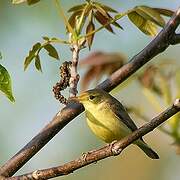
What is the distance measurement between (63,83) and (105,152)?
52cm

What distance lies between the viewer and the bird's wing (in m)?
3.27

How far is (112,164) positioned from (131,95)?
2.04 feet

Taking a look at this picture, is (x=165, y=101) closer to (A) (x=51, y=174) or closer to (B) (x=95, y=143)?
(A) (x=51, y=174)

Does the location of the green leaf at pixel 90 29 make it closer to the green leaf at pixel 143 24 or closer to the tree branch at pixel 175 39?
the green leaf at pixel 143 24

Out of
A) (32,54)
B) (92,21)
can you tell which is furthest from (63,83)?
(92,21)

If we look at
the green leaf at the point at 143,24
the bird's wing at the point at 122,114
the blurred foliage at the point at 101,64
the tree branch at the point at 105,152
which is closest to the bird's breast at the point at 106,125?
the bird's wing at the point at 122,114

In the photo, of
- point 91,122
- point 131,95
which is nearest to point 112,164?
point 131,95

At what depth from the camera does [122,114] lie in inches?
133

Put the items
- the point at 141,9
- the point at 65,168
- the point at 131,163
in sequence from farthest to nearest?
the point at 131,163
the point at 141,9
the point at 65,168

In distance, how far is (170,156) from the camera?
15.9ft

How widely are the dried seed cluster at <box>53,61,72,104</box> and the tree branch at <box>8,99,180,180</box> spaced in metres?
0.39

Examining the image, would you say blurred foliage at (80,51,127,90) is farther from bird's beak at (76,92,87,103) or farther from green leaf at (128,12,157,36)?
green leaf at (128,12,157,36)

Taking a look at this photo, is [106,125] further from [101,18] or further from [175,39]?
[175,39]

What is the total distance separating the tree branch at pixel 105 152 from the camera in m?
1.84
